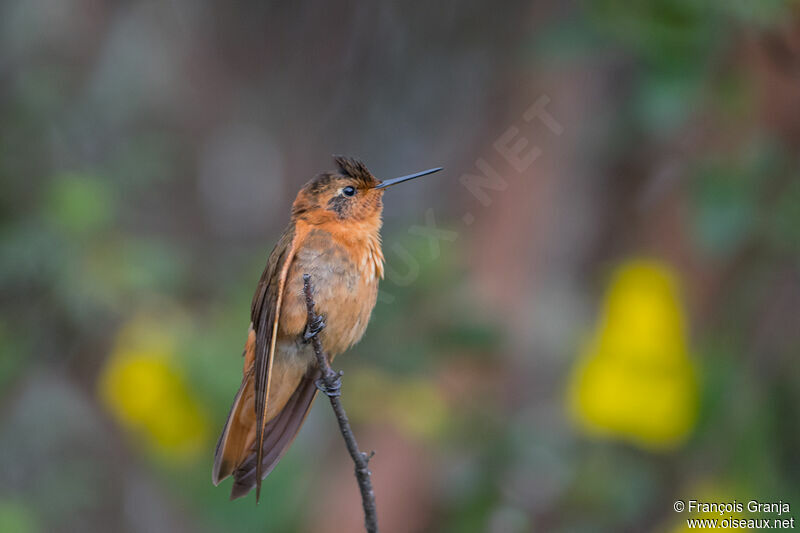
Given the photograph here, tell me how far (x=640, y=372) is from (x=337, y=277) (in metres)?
1.31

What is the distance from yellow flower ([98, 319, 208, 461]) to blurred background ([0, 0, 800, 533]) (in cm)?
1

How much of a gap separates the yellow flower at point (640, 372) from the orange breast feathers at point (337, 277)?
45.9 inches

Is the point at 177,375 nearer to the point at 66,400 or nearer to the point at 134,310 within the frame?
the point at 134,310

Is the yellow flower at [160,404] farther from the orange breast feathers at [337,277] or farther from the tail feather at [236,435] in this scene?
the tail feather at [236,435]

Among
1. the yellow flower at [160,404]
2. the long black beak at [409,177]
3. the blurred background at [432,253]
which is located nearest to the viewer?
the long black beak at [409,177]

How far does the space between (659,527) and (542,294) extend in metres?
1.42

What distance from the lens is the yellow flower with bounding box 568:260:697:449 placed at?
9.04 feet

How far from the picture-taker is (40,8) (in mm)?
4773

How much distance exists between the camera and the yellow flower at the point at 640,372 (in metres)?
2.75

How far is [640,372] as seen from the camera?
9.23ft

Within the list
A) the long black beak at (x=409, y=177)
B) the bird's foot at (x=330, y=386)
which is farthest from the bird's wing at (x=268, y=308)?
the long black beak at (x=409, y=177)

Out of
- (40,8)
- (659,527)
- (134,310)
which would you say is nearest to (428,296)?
(134,310)

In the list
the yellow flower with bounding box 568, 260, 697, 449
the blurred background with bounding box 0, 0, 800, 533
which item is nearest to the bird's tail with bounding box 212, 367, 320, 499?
the blurred background with bounding box 0, 0, 800, 533
